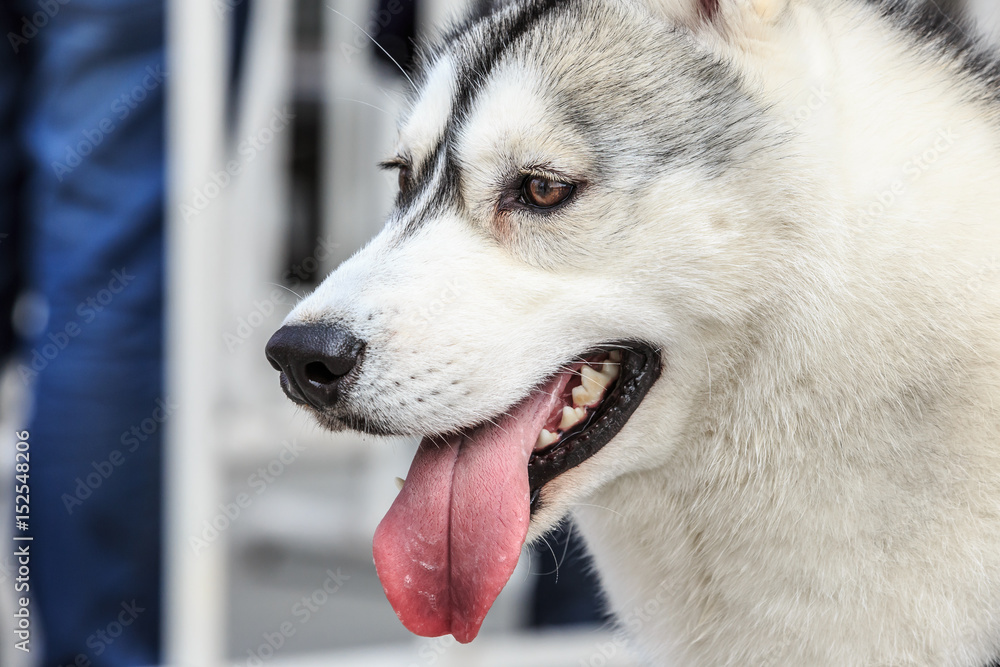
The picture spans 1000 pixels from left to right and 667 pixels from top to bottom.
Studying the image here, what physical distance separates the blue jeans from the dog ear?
5.16ft

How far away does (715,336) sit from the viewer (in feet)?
5.11

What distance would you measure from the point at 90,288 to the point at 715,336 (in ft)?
5.92

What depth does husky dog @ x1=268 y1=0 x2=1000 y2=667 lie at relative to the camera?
4.77 ft

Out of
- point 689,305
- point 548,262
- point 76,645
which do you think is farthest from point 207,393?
point 689,305

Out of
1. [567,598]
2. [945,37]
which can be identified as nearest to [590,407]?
[945,37]

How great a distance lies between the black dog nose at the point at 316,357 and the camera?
147cm

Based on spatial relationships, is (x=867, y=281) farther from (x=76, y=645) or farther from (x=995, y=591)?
(x=76, y=645)

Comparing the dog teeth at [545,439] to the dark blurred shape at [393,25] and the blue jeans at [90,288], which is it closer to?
the blue jeans at [90,288]

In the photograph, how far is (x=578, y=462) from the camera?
62.1 inches

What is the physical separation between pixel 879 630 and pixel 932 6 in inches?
46.4

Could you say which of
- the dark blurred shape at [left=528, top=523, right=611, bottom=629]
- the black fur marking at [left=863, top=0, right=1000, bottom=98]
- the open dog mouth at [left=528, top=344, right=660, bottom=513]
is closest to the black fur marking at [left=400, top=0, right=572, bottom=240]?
the open dog mouth at [left=528, top=344, right=660, bottom=513]

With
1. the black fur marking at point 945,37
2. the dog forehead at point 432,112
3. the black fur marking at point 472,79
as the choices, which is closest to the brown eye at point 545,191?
the black fur marking at point 472,79

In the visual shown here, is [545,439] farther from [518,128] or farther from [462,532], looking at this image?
[518,128]

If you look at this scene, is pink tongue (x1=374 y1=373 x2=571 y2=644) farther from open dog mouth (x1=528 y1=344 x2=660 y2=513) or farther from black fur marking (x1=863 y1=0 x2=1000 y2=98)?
black fur marking (x1=863 y1=0 x2=1000 y2=98)
